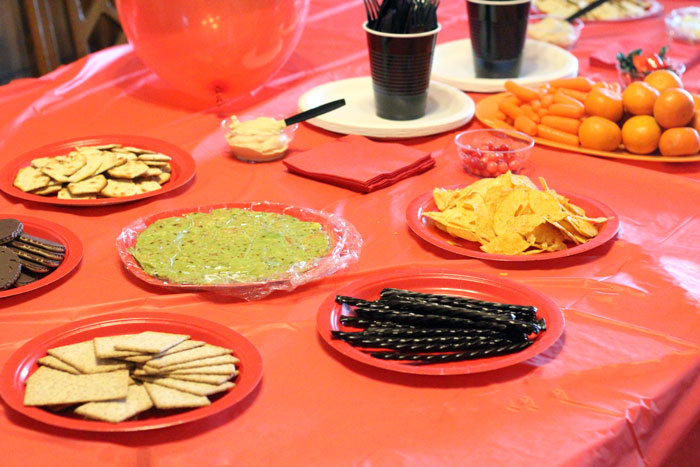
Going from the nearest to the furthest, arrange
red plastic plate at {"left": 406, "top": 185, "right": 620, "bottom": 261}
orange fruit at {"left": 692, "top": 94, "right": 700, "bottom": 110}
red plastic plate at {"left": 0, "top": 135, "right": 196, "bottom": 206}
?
red plastic plate at {"left": 406, "top": 185, "right": 620, "bottom": 261}, red plastic plate at {"left": 0, "top": 135, "right": 196, "bottom": 206}, orange fruit at {"left": 692, "top": 94, "right": 700, "bottom": 110}

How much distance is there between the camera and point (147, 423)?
2.72 ft

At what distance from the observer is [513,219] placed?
1271 millimetres

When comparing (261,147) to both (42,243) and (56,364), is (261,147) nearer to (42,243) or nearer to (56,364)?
(42,243)

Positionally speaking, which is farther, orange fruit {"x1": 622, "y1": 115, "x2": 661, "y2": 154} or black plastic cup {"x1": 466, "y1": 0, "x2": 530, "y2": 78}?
black plastic cup {"x1": 466, "y1": 0, "x2": 530, "y2": 78}

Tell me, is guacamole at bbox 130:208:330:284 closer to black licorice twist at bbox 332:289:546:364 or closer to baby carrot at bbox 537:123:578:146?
black licorice twist at bbox 332:289:546:364

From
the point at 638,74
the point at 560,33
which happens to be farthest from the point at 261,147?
the point at 560,33

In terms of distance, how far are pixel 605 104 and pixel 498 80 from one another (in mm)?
480

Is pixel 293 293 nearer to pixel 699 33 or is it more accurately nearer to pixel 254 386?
pixel 254 386

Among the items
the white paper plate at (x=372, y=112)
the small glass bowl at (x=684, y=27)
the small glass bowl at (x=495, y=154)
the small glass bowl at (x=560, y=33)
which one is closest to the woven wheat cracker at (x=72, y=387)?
the small glass bowl at (x=495, y=154)

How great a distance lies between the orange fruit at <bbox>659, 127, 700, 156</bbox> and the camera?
1616 millimetres

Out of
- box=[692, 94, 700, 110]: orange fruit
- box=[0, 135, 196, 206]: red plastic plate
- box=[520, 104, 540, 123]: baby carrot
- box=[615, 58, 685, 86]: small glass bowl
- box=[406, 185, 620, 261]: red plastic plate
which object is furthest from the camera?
box=[615, 58, 685, 86]: small glass bowl

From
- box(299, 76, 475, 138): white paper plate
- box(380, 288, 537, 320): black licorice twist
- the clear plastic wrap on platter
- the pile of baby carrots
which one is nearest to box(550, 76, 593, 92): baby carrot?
the pile of baby carrots

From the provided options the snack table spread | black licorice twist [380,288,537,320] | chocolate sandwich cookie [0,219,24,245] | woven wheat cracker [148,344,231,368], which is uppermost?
chocolate sandwich cookie [0,219,24,245]

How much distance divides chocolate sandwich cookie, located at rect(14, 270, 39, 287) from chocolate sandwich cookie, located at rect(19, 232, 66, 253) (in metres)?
0.05
